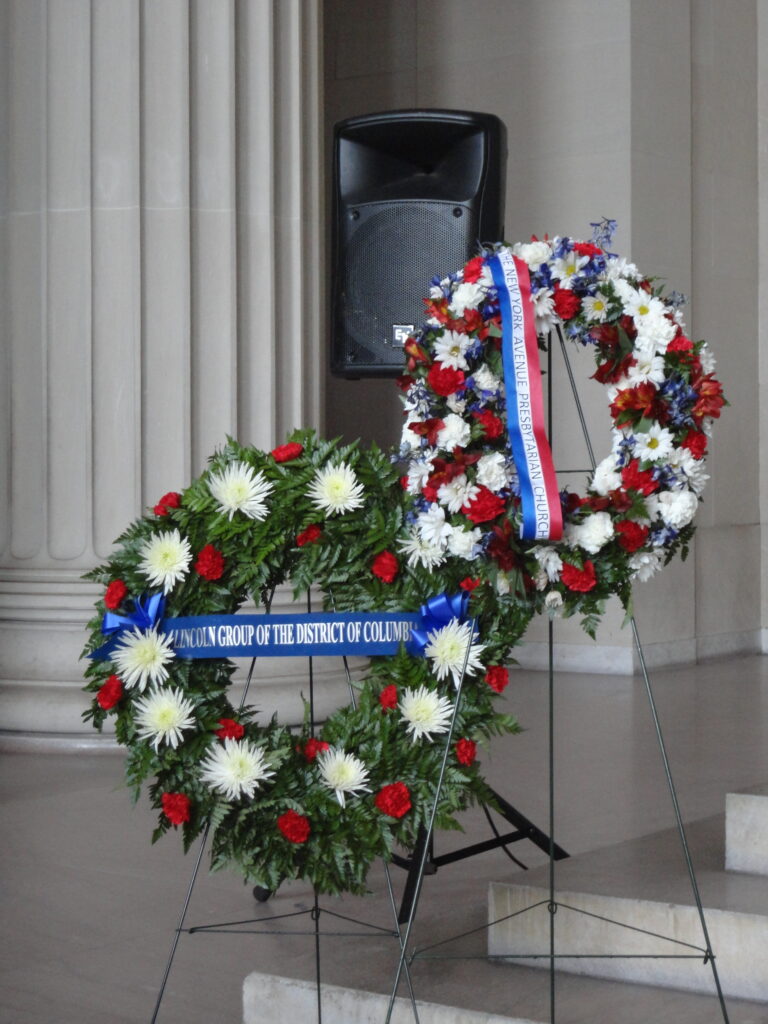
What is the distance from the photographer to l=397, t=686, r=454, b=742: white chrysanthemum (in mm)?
3203

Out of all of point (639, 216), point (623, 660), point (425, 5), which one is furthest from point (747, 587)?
point (425, 5)

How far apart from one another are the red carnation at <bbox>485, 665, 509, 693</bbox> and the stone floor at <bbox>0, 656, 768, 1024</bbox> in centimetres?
30

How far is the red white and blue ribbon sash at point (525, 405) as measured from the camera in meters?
2.98

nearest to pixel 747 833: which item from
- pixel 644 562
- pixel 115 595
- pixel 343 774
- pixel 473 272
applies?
pixel 644 562

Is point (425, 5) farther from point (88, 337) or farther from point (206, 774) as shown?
point (206, 774)

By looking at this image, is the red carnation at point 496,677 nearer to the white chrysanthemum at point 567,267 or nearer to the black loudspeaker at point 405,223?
the white chrysanthemum at point 567,267

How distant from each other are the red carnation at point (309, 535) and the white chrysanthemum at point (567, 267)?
0.76 m

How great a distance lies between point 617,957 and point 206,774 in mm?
1008

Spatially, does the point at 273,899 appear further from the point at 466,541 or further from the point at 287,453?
the point at 466,541

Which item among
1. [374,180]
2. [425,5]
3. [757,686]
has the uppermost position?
[425,5]

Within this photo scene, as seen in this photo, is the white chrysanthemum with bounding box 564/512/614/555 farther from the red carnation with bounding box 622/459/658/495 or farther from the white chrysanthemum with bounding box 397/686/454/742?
the white chrysanthemum with bounding box 397/686/454/742

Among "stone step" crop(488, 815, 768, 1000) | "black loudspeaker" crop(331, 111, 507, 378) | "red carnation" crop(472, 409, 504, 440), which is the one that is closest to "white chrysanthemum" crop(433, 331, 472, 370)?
"red carnation" crop(472, 409, 504, 440)

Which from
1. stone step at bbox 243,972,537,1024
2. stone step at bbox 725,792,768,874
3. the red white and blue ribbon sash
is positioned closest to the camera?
the red white and blue ribbon sash

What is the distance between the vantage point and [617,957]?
332 centimetres
